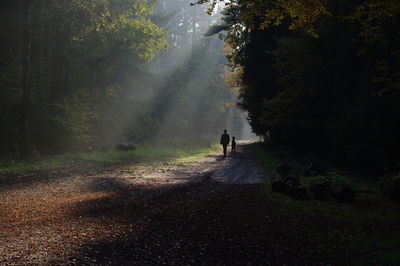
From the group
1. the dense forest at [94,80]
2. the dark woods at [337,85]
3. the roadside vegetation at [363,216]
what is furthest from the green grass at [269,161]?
the dense forest at [94,80]

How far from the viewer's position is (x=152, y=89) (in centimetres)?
4725

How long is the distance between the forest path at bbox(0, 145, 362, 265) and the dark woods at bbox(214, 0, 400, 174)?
432 cm

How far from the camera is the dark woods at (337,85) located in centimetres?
1194

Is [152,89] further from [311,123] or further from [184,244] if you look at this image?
[184,244]

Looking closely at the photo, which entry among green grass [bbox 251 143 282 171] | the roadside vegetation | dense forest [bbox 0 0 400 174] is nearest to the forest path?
the roadside vegetation

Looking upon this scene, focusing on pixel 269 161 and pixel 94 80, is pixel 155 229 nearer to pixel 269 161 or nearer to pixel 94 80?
pixel 269 161

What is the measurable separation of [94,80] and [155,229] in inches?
1295

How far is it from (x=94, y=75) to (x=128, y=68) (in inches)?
179

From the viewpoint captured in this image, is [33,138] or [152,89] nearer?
[33,138]

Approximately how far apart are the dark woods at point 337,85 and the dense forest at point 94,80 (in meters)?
11.7

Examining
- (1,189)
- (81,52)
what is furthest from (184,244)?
(81,52)

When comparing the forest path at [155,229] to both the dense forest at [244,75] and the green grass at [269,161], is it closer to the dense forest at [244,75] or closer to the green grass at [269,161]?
the dense forest at [244,75]

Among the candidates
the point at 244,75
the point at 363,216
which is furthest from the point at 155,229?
the point at 244,75

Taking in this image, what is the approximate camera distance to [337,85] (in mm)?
19094
